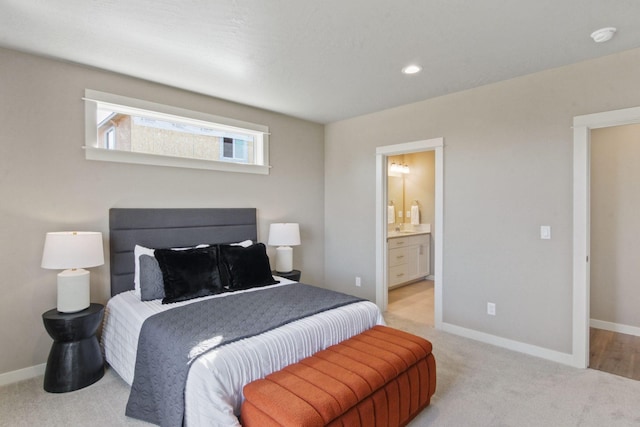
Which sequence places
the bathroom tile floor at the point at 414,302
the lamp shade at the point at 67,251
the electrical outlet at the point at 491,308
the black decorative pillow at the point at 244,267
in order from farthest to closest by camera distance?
the bathroom tile floor at the point at 414,302, the electrical outlet at the point at 491,308, the black decorative pillow at the point at 244,267, the lamp shade at the point at 67,251

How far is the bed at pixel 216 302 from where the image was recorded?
1740 millimetres

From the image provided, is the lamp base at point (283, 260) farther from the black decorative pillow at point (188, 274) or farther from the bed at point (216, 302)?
the black decorative pillow at point (188, 274)

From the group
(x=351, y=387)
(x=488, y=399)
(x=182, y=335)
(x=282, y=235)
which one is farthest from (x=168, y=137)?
(x=488, y=399)

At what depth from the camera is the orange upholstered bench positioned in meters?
1.60

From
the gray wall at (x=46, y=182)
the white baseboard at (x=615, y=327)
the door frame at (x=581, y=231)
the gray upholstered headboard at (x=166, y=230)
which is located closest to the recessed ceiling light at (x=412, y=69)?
the door frame at (x=581, y=231)

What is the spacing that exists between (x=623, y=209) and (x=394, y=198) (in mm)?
3247

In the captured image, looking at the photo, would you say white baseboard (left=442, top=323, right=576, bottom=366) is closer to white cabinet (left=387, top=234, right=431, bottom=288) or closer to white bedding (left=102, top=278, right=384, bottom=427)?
white bedding (left=102, top=278, right=384, bottom=427)

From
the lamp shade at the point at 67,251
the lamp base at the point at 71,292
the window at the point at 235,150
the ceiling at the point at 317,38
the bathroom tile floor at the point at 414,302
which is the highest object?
the ceiling at the point at 317,38

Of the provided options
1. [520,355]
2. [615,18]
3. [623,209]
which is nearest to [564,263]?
[520,355]

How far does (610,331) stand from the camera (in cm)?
375

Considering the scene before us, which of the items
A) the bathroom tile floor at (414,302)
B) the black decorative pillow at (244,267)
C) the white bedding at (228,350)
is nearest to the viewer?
A: the white bedding at (228,350)

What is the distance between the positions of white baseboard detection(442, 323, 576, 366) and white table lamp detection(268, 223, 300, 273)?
1923 millimetres

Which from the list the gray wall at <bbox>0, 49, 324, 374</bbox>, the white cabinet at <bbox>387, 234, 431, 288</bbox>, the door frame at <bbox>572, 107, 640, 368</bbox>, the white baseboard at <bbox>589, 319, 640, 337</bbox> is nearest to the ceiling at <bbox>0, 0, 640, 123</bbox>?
the gray wall at <bbox>0, 49, 324, 374</bbox>

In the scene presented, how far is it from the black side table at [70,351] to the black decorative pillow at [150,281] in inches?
14.4
